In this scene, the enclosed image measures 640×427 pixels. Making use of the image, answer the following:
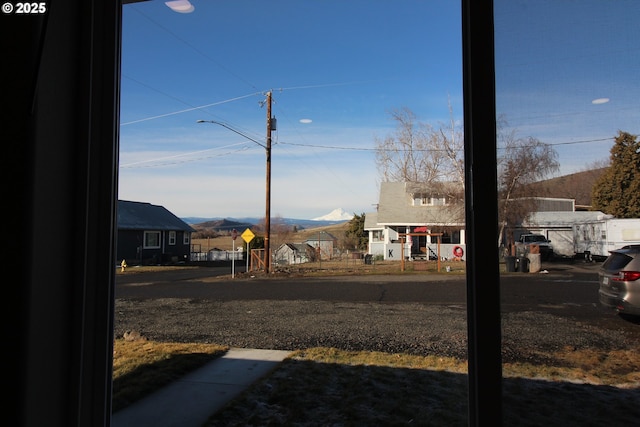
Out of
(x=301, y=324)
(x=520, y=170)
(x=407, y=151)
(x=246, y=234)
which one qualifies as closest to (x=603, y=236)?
(x=520, y=170)

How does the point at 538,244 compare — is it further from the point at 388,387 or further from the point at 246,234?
the point at 246,234

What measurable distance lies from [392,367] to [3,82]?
7.73ft

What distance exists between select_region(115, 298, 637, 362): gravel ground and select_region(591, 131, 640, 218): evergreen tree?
1141mm

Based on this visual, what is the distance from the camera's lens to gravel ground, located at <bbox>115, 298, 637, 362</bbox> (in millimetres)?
2629

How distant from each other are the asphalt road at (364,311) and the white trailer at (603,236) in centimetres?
3

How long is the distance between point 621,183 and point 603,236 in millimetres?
114

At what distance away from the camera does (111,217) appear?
88cm

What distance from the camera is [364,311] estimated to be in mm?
3939

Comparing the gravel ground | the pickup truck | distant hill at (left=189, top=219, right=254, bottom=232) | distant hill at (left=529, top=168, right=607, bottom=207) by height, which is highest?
distant hill at (left=529, top=168, right=607, bottom=207)

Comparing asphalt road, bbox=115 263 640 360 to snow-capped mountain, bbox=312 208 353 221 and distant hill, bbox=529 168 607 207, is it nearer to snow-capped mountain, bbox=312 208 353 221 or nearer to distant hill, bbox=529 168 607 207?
distant hill, bbox=529 168 607 207

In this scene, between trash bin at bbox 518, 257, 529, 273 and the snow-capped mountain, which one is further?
the snow-capped mountain

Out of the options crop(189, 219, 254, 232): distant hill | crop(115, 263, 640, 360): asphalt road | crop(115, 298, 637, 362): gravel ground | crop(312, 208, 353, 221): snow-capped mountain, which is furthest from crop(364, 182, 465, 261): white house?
crop(189, 219, 254, 232): distant hill

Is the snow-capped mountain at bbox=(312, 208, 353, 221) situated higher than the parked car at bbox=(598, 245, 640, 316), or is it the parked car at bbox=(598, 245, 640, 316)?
the snow-capped mountain at bbox=(312, 208, 353, 221)

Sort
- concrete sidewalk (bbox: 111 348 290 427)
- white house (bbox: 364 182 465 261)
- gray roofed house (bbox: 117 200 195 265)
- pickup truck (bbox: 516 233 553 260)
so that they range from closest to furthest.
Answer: pickup truck (bbox: 516 233 553 260) < gray roofed house (bbox: 117 200 195 265) < concrete sidewalk (bbox: 111 348 290 427) < white house (bbox: 364 182 465 261)
